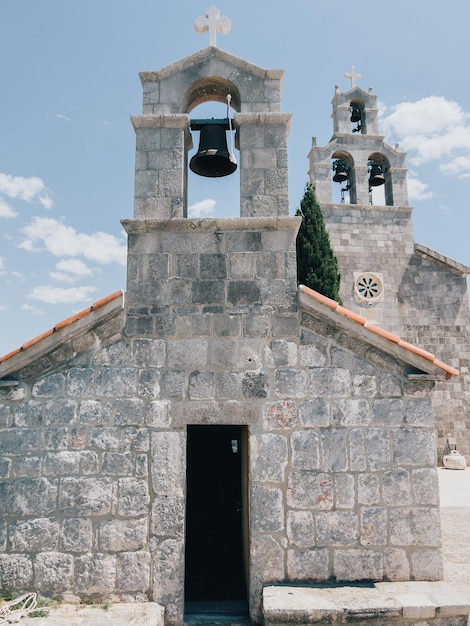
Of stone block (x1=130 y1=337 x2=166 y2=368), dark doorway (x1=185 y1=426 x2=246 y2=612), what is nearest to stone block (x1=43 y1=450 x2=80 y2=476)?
stone block (x1=130 y1=337 x2=166 y2=368)

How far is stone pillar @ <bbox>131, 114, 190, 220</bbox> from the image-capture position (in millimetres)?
4391

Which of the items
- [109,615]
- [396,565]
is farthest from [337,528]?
[109,615]

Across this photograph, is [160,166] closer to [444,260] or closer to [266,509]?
[266,509]

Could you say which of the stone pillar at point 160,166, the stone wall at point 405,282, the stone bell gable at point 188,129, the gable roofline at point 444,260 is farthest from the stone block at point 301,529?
the gable roofline at point 444,260

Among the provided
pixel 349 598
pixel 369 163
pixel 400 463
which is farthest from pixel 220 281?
pixel 369 163

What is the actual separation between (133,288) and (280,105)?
220cm

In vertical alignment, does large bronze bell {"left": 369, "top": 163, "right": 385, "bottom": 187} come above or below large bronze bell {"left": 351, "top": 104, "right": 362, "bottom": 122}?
below

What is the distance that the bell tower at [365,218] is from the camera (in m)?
15.5

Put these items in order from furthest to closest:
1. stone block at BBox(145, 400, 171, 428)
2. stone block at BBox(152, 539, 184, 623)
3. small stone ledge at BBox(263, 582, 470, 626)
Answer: stone block at BBox(145, 400, 171, 428), stone block at BBox(152, 539, 184, 623), small stone ledge at BBox(263, 582, 470, 626)

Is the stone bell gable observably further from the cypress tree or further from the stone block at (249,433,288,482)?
the cypress tree

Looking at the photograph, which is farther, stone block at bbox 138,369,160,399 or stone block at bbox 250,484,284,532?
stone block at bbox 138,369,160,399

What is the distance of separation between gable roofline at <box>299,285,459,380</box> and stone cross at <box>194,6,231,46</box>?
2760 mm

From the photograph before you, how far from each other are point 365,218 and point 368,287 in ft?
7.56

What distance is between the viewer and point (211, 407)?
13.4 feet
